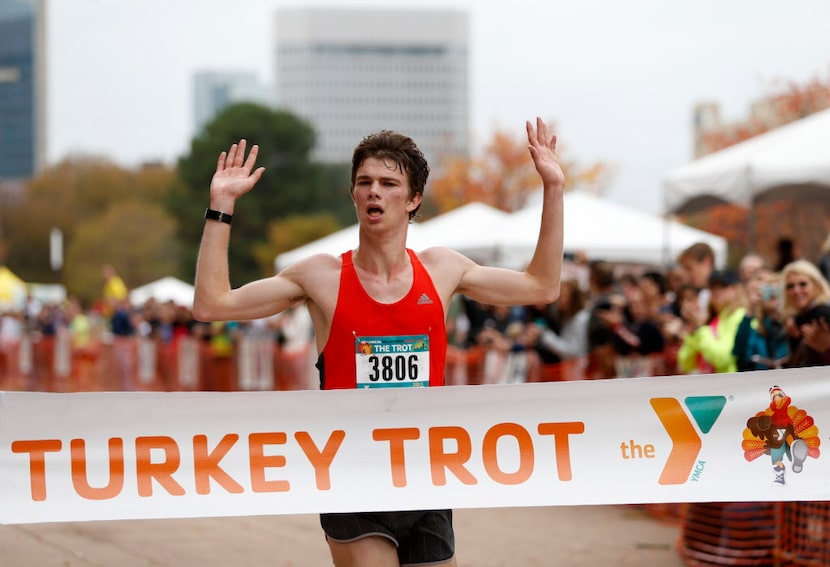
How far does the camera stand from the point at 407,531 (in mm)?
4266

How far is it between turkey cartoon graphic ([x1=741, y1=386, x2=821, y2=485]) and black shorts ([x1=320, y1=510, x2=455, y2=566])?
4.04ft

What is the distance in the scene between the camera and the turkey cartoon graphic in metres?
4.67

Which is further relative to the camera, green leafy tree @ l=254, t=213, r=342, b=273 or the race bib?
green leafy tree @ l=254, t=213, r=342, b=273

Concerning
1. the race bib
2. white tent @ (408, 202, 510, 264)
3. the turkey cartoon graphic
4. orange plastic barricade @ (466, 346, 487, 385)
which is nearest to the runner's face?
Result: the race bib

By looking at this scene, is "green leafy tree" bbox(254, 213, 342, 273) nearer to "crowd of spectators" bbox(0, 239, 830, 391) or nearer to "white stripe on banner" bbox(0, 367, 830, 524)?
"crowd of spectators" bbox(0, 239, 830, 391)

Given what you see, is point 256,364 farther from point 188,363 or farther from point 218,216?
point 218,216

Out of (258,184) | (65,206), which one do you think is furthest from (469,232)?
(65,206)

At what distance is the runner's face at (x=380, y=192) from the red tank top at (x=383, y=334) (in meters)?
0.21

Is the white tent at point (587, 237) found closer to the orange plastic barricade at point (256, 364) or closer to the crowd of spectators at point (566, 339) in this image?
the crowd of spectators at point (566, 339)

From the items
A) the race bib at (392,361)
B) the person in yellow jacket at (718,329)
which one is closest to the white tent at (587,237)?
the person in yellow jacket at (718,329)

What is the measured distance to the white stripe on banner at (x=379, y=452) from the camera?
4.43 metres

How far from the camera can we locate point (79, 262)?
9000cm

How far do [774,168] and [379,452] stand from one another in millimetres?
6759

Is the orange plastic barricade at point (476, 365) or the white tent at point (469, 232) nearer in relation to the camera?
the orange plastic barricade at point (476, 365)
